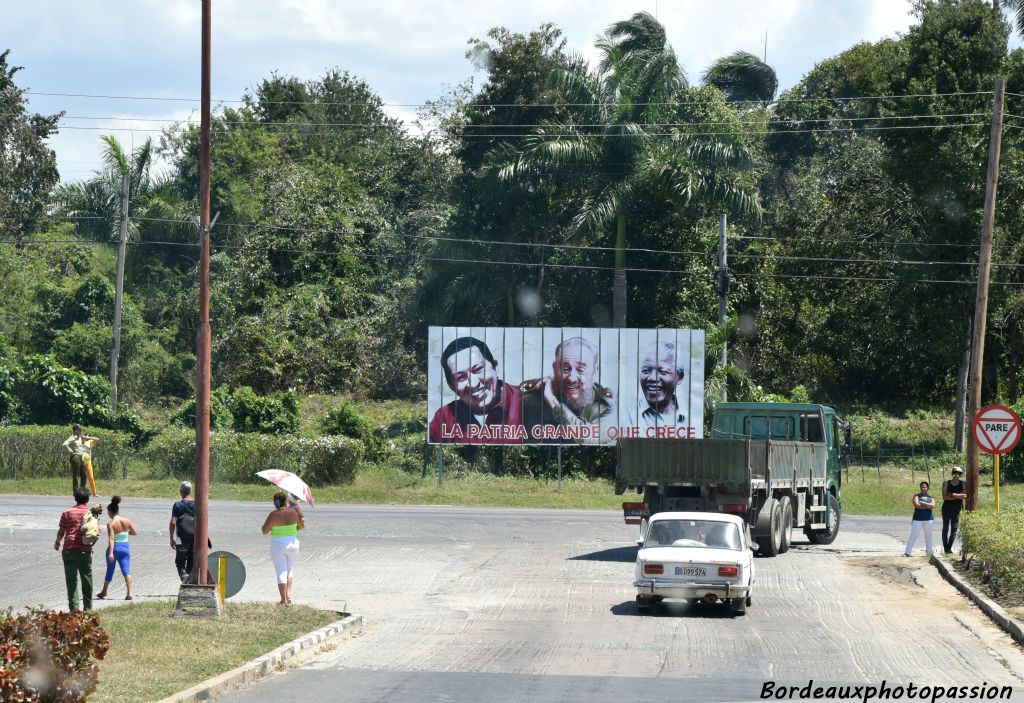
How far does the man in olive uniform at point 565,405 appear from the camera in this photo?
142 feet

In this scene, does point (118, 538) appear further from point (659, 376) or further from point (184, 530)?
point (659, 376)

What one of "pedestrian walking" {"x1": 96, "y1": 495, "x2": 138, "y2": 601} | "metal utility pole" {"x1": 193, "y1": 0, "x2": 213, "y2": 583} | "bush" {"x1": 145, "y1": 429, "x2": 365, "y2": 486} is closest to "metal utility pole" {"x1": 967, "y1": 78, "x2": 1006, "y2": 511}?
"metal utility pole" {"x1": 193, "y1": 0, "x2": 213, "y2": 583}

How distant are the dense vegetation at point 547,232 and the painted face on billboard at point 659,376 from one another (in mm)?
1911

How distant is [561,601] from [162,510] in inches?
692

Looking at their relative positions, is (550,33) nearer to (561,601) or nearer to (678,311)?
(678,311)

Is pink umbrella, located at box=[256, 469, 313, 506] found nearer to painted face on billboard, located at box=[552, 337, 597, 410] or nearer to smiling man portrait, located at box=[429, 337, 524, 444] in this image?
smiling man portrait, located at box=[429, 337, 524, 444]

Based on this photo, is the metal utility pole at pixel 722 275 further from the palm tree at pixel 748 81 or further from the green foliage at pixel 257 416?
the palm tree at pixel 748 81

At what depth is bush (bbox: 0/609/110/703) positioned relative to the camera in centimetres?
837

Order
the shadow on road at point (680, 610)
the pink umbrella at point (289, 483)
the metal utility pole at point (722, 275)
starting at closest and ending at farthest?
the pink umbrella at point (289, 483)
the shadow on road at point (680, 610)
the metal utility pole at point (722, 275)

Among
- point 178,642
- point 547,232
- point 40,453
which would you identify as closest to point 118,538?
point 178,642

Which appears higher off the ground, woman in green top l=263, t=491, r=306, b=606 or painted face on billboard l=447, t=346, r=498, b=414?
painted face on billboard l=447, t=346, r=498, b=414

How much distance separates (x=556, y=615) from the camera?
17.7 meters

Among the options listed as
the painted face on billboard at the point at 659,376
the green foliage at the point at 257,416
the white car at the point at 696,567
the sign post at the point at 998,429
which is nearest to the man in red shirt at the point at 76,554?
the white car at the point at 696,567

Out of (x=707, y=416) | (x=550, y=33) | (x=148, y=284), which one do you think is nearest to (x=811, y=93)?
(x=550, y=33)
